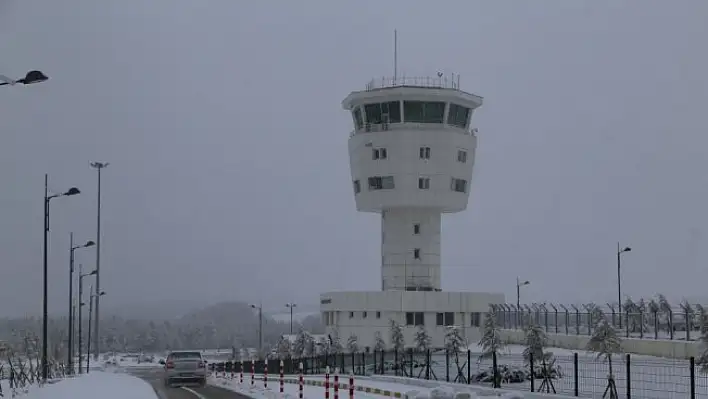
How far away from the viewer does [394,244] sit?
8225 centimetres

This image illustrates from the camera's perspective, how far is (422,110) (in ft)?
265

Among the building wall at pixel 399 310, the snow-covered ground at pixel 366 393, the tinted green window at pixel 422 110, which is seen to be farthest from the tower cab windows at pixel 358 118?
the snow-covered ground at pixel 366 393

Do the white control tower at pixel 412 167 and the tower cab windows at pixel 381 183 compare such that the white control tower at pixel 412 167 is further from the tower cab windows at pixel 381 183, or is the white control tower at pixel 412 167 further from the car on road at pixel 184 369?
the car on road at pixel 184 369

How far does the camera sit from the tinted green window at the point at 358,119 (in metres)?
83.6

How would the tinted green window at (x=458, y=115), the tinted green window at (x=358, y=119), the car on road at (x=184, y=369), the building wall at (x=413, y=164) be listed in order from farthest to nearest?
1. the tinted green window at (x=358, y=119)
2. the tinted green window at (x=458, y=115)
3. the building wall at (x=413, y=164)
4. the car on road at (x=184, y=369)

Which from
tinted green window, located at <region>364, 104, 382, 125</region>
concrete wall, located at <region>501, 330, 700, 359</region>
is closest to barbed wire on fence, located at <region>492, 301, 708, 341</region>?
concrete wall, located at <region>501, 330, 700, 359</region>

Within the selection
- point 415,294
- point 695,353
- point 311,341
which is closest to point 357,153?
point 415,294

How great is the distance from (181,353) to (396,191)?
3839 cm

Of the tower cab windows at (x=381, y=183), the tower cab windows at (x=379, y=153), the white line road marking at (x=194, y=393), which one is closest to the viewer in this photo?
the white line road marking at (x=194, y=393)

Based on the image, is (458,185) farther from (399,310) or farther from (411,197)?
(399,310)

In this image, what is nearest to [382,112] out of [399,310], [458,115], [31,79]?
[458,115]

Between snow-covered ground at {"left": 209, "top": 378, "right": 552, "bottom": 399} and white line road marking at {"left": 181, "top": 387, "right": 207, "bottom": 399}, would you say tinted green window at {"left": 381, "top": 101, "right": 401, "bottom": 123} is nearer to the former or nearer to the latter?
snow-covered ground at {"left": 209, "top": 378, "right": 552, "bottom": 399}

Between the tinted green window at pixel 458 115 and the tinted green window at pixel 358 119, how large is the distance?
743cm

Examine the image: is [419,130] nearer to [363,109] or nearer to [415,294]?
[363,109]
